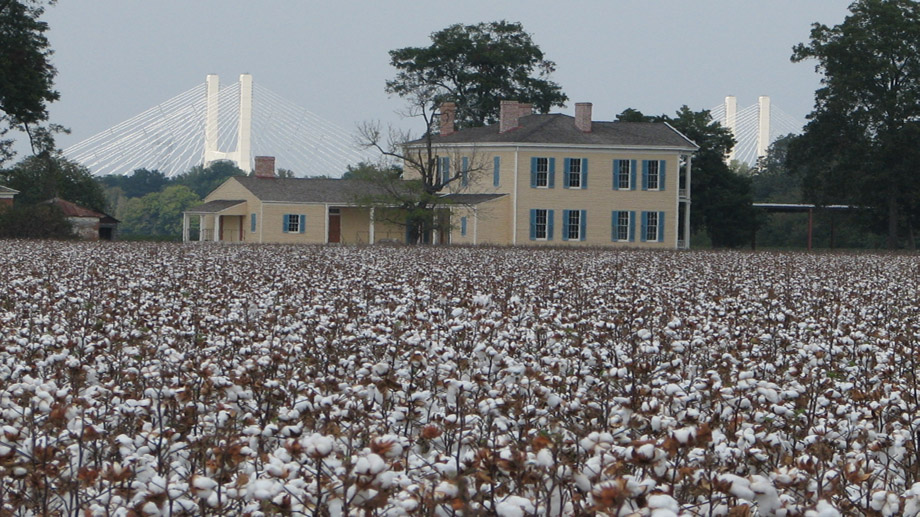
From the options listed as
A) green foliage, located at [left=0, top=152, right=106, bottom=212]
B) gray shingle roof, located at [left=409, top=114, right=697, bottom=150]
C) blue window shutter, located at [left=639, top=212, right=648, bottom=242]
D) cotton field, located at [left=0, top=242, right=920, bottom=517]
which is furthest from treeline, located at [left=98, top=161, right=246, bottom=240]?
cotton field, located at [left=0, top=242, right=920, bottom=517]

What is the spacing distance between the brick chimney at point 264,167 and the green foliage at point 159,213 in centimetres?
5454

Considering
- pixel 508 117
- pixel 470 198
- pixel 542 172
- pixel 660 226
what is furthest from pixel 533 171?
pixel 660 226

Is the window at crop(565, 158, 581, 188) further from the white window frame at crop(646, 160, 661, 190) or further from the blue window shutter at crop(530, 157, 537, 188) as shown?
the white window frame at crop(646, 160, 661, 190)

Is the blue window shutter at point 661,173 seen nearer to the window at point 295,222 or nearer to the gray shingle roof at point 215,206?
the window at point 295,222

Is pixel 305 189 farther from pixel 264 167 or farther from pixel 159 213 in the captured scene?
pixel 159 213

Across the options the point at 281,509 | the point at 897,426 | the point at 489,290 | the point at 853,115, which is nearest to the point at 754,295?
the point at 489,290

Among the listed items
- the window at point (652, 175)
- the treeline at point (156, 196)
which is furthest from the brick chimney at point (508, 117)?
the treeline at point (156, 196)

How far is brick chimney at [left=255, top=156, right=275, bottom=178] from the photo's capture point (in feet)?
210

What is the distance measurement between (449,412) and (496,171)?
46.0m

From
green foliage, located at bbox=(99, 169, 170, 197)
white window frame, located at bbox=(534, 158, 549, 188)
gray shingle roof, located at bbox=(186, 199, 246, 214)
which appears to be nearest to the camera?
white window frame, located at bbox=(534, 158, 549, 188)

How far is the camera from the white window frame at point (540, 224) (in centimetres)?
5025

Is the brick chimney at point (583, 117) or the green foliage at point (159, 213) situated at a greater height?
the brick chimney at point (583, 117)

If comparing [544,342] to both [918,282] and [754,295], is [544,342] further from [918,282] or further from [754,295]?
[918,282]

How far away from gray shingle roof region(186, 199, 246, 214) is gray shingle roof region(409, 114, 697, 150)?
11.3 metres
